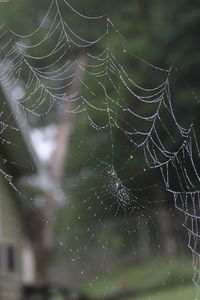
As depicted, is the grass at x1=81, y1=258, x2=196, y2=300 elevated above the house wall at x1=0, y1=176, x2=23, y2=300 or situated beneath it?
elevated above

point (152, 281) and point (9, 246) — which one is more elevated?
point (152, 281)

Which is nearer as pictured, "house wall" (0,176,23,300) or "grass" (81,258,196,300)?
"house wall" (0,176,23,300)

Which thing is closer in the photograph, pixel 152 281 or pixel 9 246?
pixel 9 246

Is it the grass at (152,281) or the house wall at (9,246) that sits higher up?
the grass at (152,281)

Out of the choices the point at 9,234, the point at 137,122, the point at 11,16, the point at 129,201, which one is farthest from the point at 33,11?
the point at 129,201

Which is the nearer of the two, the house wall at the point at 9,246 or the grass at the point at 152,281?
the house wall at the point at 9,246
